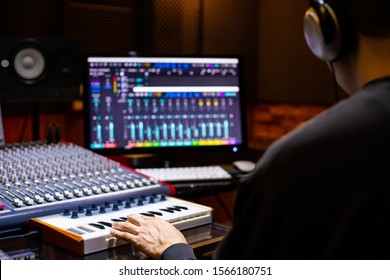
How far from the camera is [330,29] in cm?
103

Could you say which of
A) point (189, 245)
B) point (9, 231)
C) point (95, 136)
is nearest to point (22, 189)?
point (9, 231)

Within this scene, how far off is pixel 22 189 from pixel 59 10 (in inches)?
80.4

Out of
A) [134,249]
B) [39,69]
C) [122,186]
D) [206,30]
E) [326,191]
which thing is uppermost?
[206,30]

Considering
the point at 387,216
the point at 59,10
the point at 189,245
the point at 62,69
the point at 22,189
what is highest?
the point at 59,10

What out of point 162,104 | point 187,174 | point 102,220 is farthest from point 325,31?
point 162,104

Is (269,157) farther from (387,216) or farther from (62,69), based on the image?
(62,69)

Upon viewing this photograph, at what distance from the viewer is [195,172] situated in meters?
2.44

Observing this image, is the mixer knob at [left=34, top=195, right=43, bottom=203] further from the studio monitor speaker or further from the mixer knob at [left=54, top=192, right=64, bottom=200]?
the studio monitor speaker

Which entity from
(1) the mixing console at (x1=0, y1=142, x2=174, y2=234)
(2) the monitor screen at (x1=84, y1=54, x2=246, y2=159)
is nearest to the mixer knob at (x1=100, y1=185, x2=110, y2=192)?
(1) the mixing console at (x1=0, y1=142, x2=174, y2=234)

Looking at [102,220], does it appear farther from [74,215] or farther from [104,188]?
[104,188]

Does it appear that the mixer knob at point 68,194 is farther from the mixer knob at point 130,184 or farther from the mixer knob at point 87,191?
the mixer knob at point 130,184

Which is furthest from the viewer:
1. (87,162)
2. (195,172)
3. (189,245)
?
(195,172)

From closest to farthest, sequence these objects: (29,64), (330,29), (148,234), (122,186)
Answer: (330,29)
(148,234)
(122,186)
(29,64)

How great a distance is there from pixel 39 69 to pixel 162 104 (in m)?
0.54
